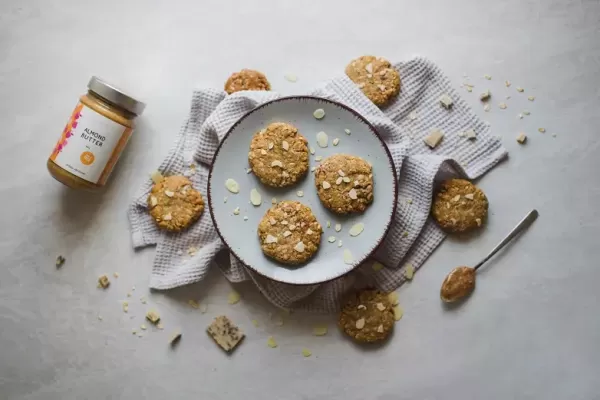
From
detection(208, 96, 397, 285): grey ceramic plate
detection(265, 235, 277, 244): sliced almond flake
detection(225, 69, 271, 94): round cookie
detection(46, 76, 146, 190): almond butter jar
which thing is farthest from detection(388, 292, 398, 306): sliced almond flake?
detection(46, 76, 146, 190): almond butter jar

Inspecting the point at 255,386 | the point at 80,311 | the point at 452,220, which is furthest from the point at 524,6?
the point at 80,311

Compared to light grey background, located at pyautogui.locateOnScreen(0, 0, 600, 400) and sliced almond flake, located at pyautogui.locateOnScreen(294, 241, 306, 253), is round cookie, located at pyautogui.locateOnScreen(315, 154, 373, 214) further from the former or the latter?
light grey background, located at pyautogui.locateOnScreen(0, 0, 600, 400)

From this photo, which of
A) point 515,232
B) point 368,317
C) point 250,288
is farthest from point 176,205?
point 515,232

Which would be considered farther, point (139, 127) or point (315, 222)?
point (139, 127)

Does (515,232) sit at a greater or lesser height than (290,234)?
greater

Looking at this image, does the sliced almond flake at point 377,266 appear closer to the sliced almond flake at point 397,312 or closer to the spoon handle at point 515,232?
the sliced almond flake at point 397,312

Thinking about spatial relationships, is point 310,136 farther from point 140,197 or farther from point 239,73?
point 140,197

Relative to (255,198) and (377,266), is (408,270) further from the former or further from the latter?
(255,198)
